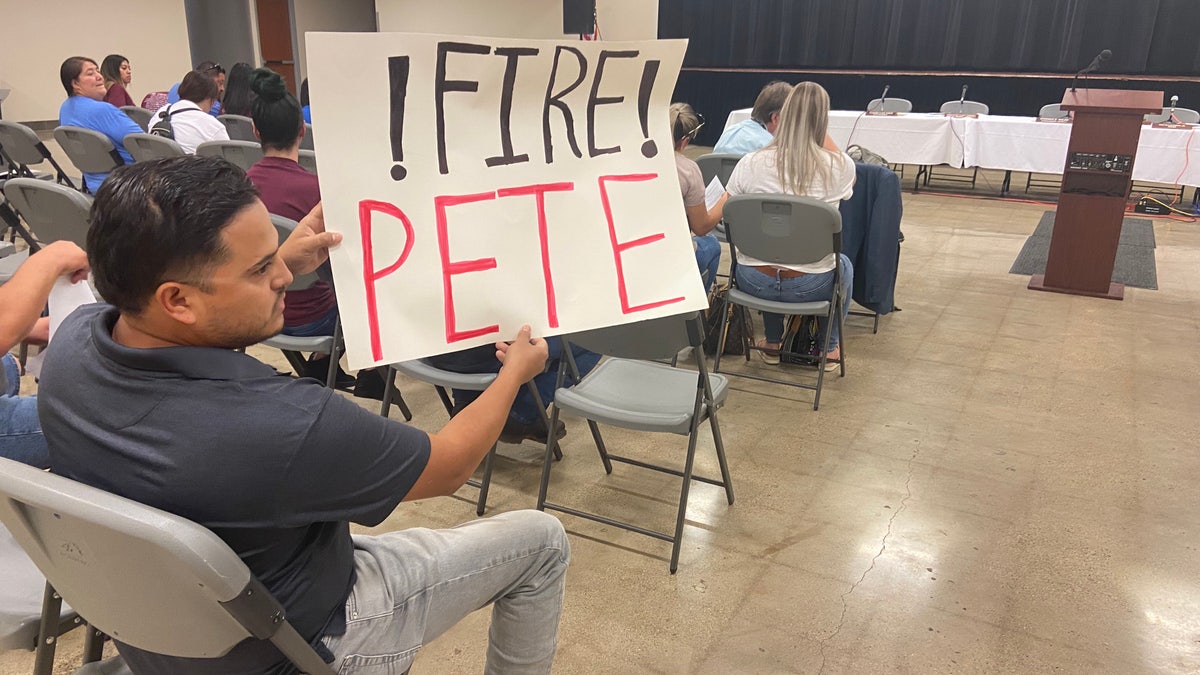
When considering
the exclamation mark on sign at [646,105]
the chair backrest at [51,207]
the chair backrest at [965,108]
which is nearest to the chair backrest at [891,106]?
the chair backrest at [965,108]

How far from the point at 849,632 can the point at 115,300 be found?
1717 millimetres

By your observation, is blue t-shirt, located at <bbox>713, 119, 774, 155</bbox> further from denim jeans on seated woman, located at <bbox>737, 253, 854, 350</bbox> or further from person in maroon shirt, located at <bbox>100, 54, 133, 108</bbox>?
person in maroon shirt, located at <bbox>100, 54, 133, 108</bbox>

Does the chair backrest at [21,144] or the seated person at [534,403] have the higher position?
the chair backrest at [21,144]

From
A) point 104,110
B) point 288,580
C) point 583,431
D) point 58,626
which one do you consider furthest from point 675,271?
point 104,110

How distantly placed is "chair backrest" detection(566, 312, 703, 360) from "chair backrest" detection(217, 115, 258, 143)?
391cm

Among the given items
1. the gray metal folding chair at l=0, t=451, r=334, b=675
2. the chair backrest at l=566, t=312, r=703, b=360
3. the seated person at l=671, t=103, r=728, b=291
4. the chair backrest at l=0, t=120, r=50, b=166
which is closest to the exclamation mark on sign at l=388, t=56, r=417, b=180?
the gray metal folding chair at l=0, t=451, r=334, b=675

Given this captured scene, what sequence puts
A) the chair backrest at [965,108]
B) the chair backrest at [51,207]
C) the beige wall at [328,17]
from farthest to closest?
the beige wall at [328,17] < the chair backrest at [965,108] < the chair backrest at [51,207]

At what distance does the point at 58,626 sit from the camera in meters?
1.20

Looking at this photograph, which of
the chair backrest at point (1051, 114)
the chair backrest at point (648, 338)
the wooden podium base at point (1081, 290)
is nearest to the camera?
the chair backrest at point (648, 338)

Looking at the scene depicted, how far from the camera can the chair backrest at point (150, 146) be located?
4047 millimetres

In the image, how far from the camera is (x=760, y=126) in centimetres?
443

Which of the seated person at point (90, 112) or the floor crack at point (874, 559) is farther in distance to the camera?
the seated person at point (90, 112)

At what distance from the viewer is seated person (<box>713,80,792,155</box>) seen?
417 cm

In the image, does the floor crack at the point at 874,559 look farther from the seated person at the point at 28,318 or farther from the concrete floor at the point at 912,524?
the seated person at the point at 28,318
